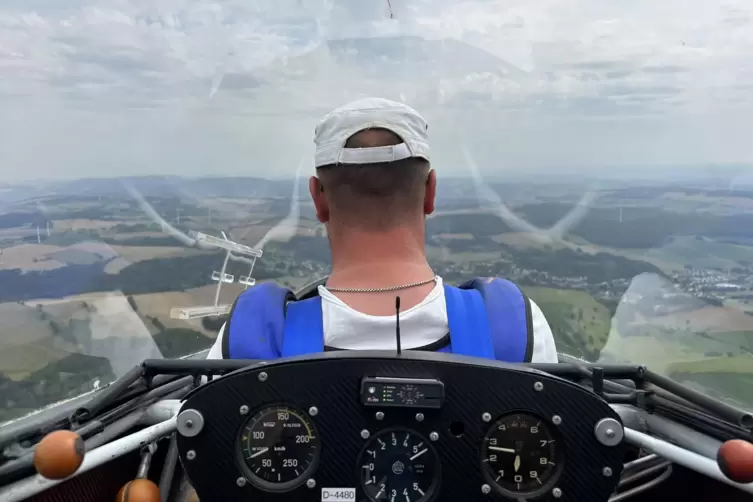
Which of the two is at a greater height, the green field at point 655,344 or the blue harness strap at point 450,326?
the blue harness strap at point 450,326

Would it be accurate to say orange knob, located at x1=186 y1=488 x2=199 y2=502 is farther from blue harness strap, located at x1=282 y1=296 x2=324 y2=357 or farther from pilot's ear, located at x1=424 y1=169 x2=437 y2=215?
pilot's ear, located at x1=424 y1=169 x2=437 y2=215

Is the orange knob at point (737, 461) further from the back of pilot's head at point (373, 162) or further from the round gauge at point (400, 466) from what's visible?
the back of pilot's head at point (373, 162)

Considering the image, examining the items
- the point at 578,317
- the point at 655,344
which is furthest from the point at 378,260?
the point at 655,344

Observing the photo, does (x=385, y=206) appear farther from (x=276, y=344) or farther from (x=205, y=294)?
(x=205, y=294)

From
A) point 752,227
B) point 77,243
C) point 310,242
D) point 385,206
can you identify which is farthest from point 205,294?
point 752,227

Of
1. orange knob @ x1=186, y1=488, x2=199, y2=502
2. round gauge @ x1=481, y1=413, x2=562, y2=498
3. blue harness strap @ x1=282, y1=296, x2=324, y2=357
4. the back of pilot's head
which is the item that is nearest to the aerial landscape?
orange knob @ x1=186, y1=488, x2=199, y2=502

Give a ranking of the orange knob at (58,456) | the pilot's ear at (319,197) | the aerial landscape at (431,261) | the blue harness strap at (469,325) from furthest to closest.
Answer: the aerial landscape at (431,261) < the pilot's ear at (319,197) < the blue harness strap at (469,325) < the orange knob at (58,456)

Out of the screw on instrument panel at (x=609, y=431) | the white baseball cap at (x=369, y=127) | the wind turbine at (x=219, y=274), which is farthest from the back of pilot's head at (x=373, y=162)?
the wind turbine at (x=219, y=274)
